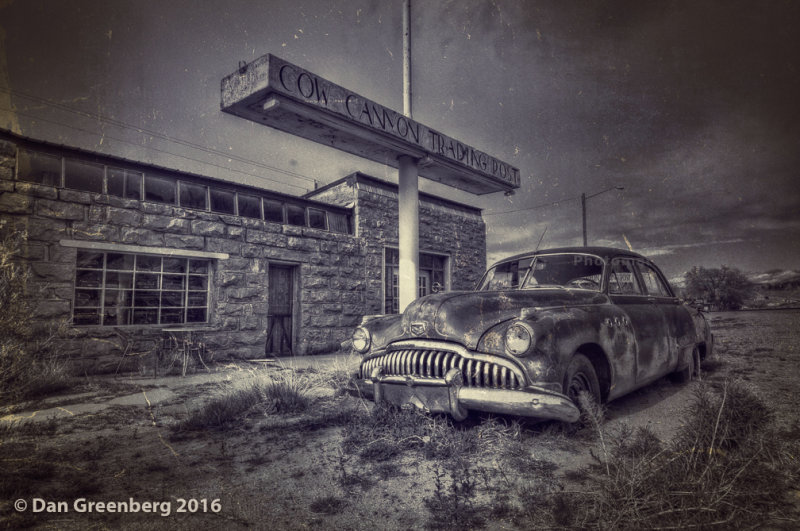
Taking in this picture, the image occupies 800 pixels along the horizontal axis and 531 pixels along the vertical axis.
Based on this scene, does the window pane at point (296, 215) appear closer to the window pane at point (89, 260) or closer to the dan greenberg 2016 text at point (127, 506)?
the window pane at point (89, 260)

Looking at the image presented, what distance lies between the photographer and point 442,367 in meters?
3.00

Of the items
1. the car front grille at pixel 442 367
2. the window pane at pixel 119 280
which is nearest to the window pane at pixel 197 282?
the window pane at pixel 119 280

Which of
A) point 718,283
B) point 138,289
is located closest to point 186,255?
point 138,289

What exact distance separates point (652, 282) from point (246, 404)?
4630 millimetres

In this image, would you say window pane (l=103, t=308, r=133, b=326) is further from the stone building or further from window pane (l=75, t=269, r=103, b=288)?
window pane (l=75, t=269, r=103, b=288)

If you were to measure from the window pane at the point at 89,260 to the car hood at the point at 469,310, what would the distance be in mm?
5460

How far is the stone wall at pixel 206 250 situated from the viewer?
5.63 metres

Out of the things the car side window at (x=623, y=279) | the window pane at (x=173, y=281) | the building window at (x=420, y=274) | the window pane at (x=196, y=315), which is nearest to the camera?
the car side window at (x=623, y=279)

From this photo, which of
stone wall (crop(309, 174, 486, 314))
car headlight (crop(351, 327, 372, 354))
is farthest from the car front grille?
stone wall (crop(309, 174, 486, 314))

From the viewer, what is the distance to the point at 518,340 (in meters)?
2.79

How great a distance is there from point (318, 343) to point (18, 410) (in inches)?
196

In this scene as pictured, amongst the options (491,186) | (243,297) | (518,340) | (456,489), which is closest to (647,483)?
(456,489)

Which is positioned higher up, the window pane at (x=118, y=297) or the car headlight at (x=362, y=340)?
the window pane at (x=118, y=297)

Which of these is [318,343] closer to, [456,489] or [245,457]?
[245,457]
